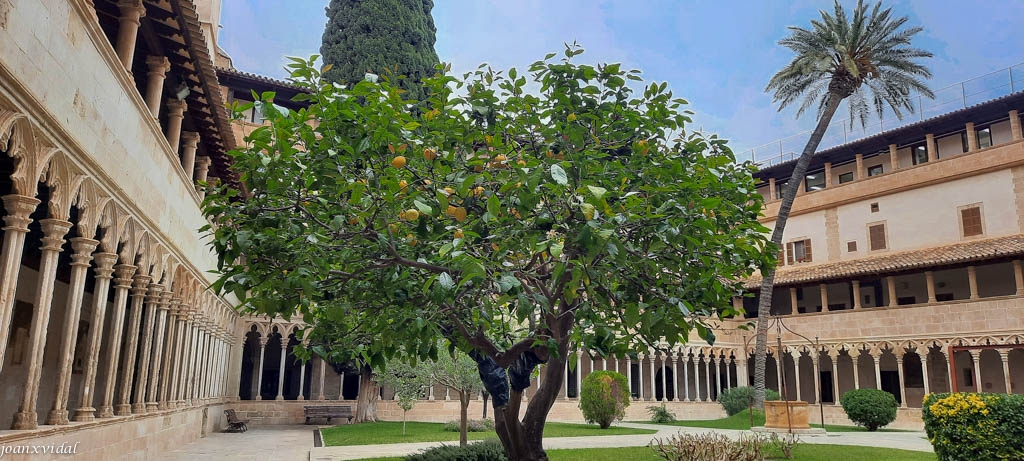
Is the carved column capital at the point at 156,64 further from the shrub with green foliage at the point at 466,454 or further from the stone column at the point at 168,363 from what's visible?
the shrub with green foliage at the point at 466,454

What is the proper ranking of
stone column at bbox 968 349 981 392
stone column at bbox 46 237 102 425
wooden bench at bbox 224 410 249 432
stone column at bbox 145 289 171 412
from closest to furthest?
stone column at bbox 46 237 102 425
stone column at bbox 145 289 171 412
wooden bench at bbox 224 410 249 432
stone column at bbox 968 349 981 392

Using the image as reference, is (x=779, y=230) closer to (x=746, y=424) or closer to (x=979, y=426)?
(x=746, y=424)

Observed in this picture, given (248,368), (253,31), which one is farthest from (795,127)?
(248,368)

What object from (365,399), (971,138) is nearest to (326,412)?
(365,399)

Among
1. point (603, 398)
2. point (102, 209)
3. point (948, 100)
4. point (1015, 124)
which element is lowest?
point (603, 398)

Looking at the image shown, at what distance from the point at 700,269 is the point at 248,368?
1156 inches

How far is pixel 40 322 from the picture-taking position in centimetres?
740

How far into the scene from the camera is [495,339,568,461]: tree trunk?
8617 mm

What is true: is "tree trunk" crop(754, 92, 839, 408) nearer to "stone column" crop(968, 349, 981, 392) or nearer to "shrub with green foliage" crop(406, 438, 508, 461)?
"stone column" crop(968, 349, 981, 392)

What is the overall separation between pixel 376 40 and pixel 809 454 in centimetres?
2310

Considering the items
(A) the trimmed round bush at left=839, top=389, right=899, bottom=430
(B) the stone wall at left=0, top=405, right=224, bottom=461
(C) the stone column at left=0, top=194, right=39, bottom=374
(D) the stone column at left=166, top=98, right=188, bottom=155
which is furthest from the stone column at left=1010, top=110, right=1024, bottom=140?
(C) the stone column at left=0, top=194, right=39, bottom=374

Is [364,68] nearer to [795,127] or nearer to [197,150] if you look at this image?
[197,150]

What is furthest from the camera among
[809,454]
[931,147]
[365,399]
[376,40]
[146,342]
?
[931,147]

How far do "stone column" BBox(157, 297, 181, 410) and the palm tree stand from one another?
17140 millimetres
